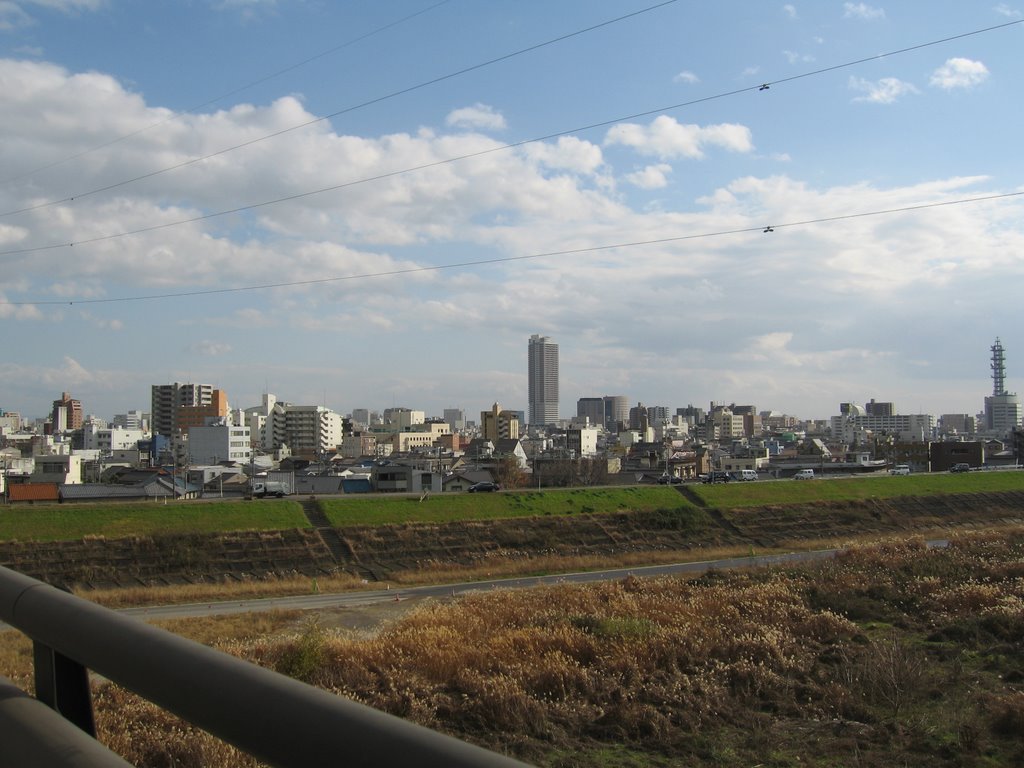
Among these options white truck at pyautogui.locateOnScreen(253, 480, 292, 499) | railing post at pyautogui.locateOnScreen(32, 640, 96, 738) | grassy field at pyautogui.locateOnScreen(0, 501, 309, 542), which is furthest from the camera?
white truck at pyautogui.locateOnScreen(253, 480, 292, 499)

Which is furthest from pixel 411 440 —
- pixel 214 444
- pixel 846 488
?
pixel 846 488

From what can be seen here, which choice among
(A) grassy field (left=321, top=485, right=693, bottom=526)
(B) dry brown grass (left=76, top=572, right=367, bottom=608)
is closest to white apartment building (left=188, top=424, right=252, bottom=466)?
(A) grassy field (left=321, top=485, right=693, bottom=526)

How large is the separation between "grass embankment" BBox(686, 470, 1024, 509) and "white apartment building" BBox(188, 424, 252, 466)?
253ft

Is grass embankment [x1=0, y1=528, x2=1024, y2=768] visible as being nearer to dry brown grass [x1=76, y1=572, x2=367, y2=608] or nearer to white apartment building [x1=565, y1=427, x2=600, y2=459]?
dry brown grass [x1=76, y1=572, x2=367, y2=608]

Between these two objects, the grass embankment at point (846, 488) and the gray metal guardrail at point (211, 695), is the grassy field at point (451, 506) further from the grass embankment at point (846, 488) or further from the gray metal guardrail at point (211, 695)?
the gray metal guardrail at point (211, 695)

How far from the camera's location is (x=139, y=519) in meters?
45.4

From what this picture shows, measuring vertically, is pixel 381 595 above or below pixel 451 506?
below

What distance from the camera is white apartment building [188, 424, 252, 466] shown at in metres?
119

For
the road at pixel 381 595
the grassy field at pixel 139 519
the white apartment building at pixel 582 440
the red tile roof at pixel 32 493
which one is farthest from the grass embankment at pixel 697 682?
the white apartment building at pixel 582 440

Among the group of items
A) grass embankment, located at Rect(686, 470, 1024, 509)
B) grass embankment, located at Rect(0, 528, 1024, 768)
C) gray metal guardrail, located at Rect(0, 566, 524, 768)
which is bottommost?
grass embankment, located at Rect(686, 470, 1024, 509)

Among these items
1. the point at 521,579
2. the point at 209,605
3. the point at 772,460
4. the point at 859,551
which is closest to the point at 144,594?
the point at 209,605

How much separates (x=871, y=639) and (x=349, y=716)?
1452 centimetres

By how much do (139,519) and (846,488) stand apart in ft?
167

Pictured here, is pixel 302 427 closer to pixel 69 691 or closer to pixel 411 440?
pixel 411 440
